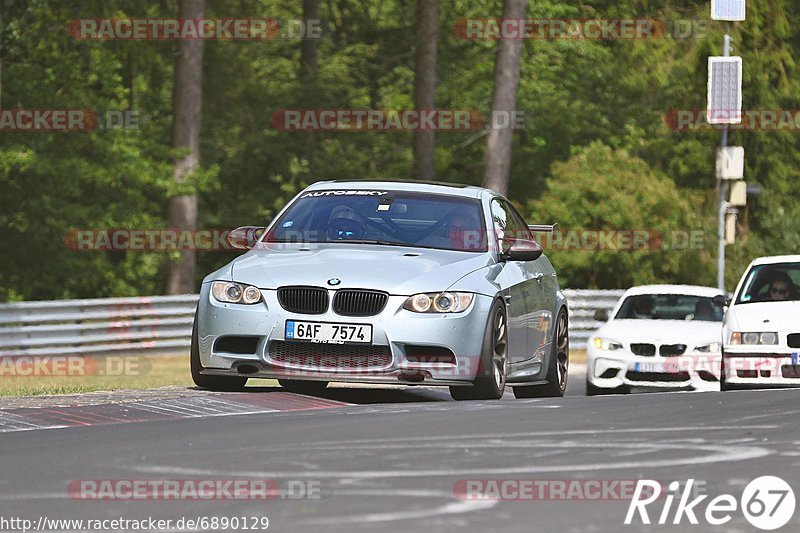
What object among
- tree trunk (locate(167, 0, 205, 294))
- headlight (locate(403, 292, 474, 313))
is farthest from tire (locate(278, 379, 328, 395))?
tree trunk (locate(167, 0, 205, 294))

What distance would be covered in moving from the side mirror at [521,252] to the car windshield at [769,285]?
451cm

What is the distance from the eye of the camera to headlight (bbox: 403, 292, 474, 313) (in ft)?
40.4

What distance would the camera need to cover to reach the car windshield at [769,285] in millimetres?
17578

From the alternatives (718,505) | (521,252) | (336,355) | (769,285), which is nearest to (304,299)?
(336,355)

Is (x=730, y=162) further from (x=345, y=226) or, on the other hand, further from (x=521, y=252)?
(x=345, y=226)

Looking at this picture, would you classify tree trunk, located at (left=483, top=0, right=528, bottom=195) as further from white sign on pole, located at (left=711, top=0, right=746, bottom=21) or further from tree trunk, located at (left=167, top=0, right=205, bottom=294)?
white sign on pole, located at (left=711, top=0, right=746, bottom=21)

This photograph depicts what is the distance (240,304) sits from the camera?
12.6m

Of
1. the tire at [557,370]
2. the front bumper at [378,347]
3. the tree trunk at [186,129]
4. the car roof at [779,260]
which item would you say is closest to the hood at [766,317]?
the car roof at [779,260]

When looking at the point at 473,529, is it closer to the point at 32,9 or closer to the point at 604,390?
the point at 604,390

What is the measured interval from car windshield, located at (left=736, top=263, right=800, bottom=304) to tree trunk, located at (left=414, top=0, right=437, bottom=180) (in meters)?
24.2

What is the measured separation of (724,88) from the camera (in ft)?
124

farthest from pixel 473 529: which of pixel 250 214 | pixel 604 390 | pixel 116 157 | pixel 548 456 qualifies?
pixel 250 214

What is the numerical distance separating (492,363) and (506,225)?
237 cm

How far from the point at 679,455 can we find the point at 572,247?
32.7m
